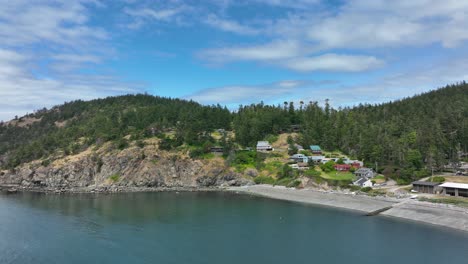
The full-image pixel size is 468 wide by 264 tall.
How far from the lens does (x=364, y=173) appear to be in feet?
260

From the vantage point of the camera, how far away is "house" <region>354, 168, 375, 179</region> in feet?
259

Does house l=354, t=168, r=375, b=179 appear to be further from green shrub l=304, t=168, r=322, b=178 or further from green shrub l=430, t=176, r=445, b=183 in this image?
green shrub l=430, t=176, r=445, b=183

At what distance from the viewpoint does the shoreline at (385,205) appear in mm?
50494

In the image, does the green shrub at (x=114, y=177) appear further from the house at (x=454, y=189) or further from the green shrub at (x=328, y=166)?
the house at (x=454, y=189)

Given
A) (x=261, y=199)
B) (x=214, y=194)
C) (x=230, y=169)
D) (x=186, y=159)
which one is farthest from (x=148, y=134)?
(x=261, y=199)

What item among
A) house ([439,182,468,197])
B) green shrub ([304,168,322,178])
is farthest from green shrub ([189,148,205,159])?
house ([439,182,468,197])

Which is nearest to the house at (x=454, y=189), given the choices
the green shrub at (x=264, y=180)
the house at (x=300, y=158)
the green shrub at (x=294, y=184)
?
the green shrub at (x=294, y=184)

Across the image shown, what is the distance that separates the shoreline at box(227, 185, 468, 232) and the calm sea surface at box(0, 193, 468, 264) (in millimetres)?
2794

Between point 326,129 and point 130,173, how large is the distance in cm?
6130

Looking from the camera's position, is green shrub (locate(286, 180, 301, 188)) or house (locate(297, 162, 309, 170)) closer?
green shrub (locate(286, 180, 301, 188))

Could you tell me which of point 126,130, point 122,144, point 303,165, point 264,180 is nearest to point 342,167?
point 303,165

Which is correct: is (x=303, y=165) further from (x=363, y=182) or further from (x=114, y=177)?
(x=114, y=177)

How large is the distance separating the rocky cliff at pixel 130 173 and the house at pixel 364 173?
2748cm

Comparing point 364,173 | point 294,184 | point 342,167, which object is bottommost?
point 294,184
